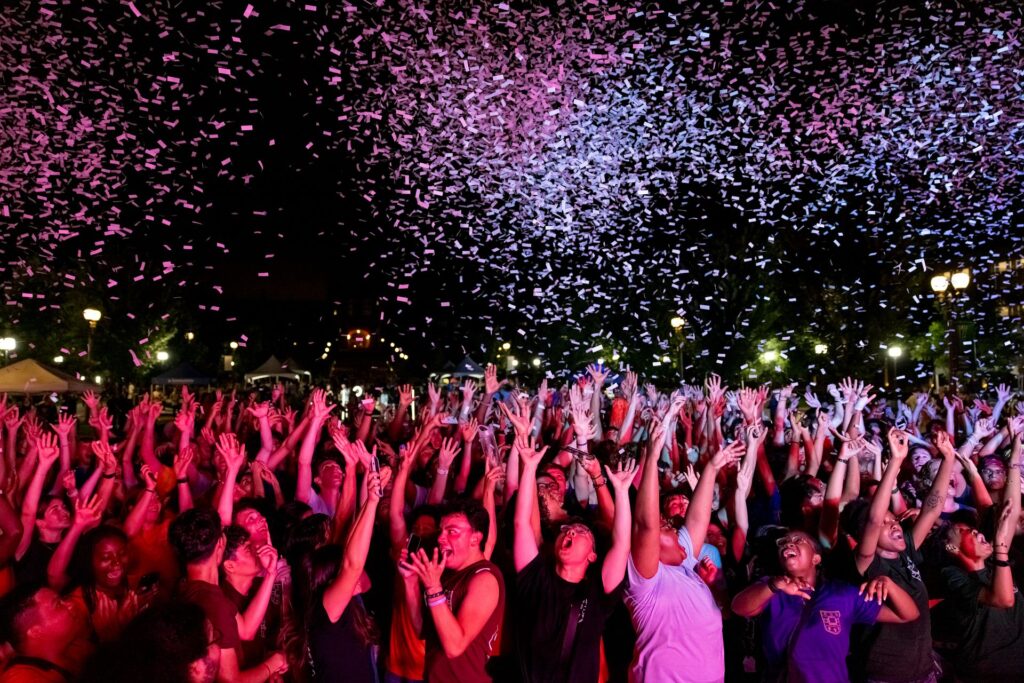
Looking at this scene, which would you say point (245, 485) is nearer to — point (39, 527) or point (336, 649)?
point (39, 527)

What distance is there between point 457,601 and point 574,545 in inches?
24.8

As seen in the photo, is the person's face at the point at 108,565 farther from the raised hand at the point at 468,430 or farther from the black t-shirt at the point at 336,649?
the raised hand at the point at 468,430

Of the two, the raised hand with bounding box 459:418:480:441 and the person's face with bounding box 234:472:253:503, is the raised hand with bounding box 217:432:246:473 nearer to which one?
the person's face with bounding box 234:472:253:503

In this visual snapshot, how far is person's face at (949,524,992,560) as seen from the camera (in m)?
5.12

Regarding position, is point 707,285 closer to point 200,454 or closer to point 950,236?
point 950,236

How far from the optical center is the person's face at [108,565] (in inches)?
174

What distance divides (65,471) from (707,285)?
3228 centimetres

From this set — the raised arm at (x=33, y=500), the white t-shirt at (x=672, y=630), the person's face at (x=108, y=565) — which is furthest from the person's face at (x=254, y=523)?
the white t-shirt at (x=672, y=630)

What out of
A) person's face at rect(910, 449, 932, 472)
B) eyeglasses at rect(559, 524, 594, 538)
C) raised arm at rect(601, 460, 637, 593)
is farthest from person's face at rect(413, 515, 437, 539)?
person's face at rect(910, 449, 932, 472)

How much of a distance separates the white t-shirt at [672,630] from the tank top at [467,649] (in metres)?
0.73

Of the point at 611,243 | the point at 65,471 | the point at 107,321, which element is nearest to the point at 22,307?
the point at 107,321

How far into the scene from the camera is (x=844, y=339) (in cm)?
3578

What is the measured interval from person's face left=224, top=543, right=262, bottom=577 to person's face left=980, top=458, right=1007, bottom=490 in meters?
6.46

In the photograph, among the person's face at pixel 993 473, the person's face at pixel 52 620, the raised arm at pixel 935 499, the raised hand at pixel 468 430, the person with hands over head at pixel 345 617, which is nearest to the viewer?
the person's face at pixel 52 620
